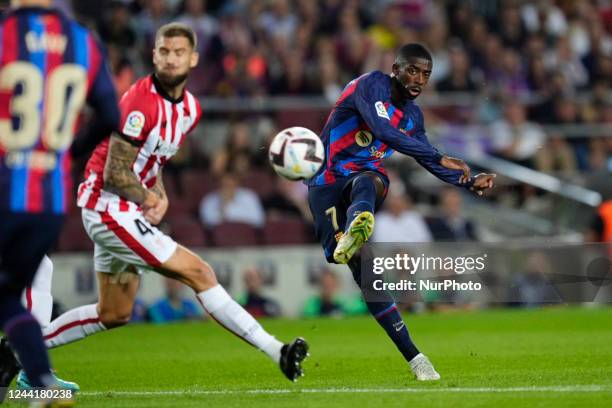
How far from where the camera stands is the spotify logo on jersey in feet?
32.6

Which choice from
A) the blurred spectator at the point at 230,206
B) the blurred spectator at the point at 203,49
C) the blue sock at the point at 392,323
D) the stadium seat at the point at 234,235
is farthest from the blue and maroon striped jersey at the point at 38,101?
the blurred spectator at the point at 203,49

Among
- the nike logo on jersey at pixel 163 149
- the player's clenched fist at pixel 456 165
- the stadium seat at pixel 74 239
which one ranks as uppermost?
the nike logo on jersey at pixel 163 149

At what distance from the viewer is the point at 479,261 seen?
55.1ft

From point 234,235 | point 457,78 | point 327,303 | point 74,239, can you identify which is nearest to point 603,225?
point 327,303

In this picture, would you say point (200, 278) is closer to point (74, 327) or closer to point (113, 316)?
point (113, 316)

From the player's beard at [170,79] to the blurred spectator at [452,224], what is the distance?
9708 millimetres

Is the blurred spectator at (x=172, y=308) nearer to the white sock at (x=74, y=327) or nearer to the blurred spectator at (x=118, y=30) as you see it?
the blurred spectator at (x=118, y=30)

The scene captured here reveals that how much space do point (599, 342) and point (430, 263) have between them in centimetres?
406

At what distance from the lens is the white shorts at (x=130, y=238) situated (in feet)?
26.7

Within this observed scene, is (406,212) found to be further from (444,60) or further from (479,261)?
(444,60)

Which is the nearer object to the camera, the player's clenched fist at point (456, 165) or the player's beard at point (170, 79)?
the player's beard at point (170, 79)

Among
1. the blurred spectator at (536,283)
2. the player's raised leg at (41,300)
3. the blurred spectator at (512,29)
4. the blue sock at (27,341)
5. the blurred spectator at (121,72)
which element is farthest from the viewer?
the blurred spectator at (512,29)

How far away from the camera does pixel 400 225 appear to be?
17438 mm

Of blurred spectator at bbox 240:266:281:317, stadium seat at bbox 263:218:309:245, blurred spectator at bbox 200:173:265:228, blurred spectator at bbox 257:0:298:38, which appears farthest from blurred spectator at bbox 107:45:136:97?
blurred spectator at bbox 257:0:298:38
